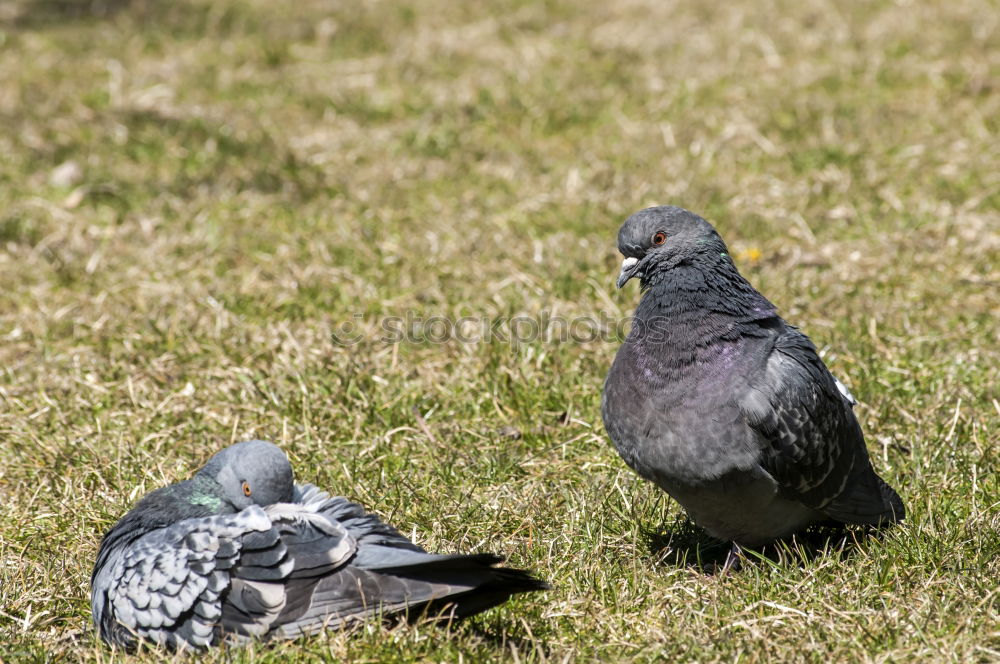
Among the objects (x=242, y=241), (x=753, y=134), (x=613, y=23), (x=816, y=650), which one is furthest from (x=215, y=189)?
(x=816, y=650)

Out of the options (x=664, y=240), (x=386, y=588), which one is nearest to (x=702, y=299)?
(x=664, y=240)

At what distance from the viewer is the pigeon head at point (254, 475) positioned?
348 centimetres

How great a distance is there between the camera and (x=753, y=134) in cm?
746

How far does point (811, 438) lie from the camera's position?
377cm

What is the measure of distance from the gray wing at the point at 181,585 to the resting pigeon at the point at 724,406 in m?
1.28

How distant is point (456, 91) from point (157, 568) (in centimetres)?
563

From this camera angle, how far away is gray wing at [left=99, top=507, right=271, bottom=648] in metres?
3.23

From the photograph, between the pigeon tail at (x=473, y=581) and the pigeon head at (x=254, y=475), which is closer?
the pigeon tail at (x=473, y=581)

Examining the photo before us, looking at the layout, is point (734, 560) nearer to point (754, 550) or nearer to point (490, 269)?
point (754, 550)

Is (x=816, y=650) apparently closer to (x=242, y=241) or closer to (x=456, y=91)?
(x=242, y=241)

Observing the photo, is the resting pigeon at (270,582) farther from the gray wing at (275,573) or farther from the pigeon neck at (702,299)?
the pigeon neck at (702,299)

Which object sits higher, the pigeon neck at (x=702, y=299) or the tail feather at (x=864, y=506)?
the pigeon neck at (x=702, y=299)

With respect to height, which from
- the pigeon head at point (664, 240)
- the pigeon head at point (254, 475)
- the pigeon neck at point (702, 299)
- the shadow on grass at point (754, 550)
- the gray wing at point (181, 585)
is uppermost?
the pigeon head at point (664, 240)

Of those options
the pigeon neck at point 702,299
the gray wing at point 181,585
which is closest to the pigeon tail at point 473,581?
the gray wing at point 181,585
